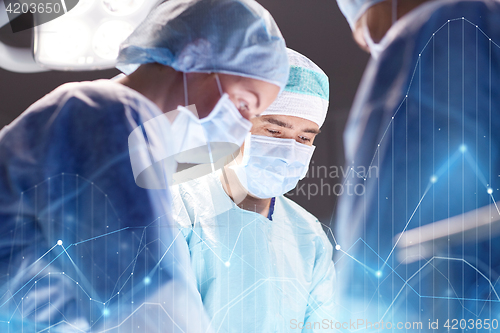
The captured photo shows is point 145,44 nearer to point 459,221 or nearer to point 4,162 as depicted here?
point 4,162

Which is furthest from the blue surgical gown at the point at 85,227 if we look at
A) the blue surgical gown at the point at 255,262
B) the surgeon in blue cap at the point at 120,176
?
the blue surgical gown at the point at 255,262

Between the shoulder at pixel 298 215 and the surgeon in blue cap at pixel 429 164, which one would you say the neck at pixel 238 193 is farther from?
the surgeon in blue cap at pixel 429 164

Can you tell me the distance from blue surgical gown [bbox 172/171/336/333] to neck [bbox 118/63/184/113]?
0.98 feet

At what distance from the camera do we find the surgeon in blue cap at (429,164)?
4.37 feet

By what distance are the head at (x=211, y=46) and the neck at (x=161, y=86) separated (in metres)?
0.02

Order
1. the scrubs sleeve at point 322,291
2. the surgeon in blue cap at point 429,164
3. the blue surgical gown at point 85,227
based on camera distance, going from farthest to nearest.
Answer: the scrubs sleeve at point 322,291 < the surgeon in blue cap at point 429,164 < the blue surgical gown at point 85,227

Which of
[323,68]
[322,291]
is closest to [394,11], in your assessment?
[323,68]

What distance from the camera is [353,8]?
1412mm

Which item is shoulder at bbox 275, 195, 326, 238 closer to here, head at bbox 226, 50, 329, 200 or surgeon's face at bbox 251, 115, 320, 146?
head at bbox 226, 50, 329, 200

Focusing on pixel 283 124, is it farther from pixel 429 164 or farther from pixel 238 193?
pixel 429 164

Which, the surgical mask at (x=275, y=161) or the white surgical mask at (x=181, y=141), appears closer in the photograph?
the white surgical mask at (x=181, y=141)

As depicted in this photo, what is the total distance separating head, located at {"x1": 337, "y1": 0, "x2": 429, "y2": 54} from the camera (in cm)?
137

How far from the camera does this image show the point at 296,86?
4.87 feet

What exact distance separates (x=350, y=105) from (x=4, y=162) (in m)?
1.07
